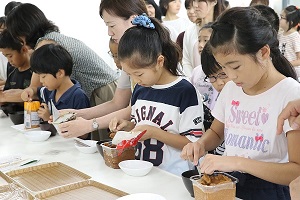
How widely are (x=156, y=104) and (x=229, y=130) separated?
39 centimetres

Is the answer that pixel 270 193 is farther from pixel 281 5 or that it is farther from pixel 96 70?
pixel 281 5

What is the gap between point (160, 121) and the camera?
1744 mm

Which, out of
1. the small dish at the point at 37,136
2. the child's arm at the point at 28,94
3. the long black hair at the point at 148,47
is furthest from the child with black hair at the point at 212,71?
the child's arm at the point at 28,94

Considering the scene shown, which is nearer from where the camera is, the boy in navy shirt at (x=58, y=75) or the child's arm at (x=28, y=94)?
the boy in navy shirt at (x=58, y=75)

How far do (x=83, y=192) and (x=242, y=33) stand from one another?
78 centimetres

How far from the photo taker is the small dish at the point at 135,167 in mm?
1497

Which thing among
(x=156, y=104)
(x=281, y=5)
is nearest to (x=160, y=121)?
(x=156, y=104)

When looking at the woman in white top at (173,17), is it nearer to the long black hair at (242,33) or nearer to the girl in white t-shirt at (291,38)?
the girl in white t-shirt at (291,38)

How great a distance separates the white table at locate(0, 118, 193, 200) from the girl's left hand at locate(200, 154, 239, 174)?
14cm

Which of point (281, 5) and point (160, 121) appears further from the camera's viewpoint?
point (281, 5)

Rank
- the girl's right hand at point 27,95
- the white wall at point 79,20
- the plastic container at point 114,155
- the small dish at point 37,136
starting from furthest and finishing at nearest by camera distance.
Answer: the white wall at point 79,20 < the girl's right hand at point 27,95 < the small dish at point 37,136 < the plastic container at point 114,155

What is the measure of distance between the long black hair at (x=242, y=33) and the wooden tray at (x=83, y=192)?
2.02ft

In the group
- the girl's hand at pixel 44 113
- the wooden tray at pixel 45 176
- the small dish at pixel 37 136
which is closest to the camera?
the wooden tray at pixel 45 176

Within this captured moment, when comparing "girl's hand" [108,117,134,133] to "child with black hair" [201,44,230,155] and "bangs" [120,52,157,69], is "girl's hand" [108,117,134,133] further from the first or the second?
"child with black hair" [201,44,230,155]
